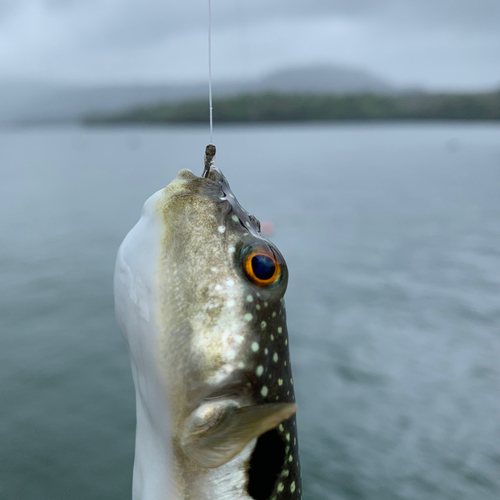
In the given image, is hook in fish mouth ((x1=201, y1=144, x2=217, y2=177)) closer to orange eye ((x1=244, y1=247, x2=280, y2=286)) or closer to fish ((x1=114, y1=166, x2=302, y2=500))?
fish ((x1=114, y1=166, x2=302, y2=500))

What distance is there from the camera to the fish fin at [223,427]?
97.6 inches

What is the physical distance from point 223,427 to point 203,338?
44 centimetres

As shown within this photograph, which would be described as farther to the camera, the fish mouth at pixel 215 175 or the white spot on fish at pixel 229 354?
the fish mouth at pixel 215 175

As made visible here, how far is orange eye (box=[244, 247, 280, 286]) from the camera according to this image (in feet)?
9.07

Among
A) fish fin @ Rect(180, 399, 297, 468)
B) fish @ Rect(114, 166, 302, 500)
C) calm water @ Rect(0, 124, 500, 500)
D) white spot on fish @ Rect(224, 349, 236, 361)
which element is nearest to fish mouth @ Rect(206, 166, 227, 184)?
fish @ Rect(114, 166, 302, 500)

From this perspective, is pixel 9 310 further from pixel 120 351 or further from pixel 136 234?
pixel 136 234

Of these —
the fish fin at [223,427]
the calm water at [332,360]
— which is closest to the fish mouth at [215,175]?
the fish fin at [223,427]

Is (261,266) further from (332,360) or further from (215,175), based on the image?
(332,360)

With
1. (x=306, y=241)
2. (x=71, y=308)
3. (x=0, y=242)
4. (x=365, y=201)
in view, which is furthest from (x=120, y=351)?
(x=365, y=201)

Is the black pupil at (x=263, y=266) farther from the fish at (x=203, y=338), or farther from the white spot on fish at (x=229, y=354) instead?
the white spot on fish at (x=229, y=354)

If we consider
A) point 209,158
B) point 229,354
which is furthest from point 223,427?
point 209,158

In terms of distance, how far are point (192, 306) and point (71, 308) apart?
9161 millimetres

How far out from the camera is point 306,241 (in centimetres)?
1833

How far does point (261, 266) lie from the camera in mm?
2775
